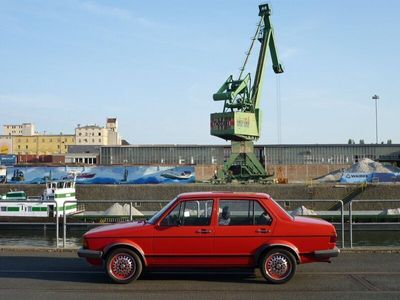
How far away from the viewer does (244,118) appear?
6181 centimetres

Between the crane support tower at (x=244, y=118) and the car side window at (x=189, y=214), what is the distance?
50249mm

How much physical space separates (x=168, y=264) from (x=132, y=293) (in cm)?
94

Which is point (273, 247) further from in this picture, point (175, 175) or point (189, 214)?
point (175, 175)

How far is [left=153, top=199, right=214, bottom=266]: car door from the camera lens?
30.9ft

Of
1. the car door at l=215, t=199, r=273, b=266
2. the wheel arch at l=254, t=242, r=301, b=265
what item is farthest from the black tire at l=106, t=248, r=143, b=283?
the wheel arch at l=254, t=242, r=301, b=265

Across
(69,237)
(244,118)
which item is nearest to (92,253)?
(69,237)

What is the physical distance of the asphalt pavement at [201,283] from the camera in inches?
340

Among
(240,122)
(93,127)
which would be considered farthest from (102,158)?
(93,127)

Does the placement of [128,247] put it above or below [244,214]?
below

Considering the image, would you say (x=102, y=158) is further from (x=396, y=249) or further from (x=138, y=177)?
(x=396, y=249)

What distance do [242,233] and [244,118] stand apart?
52.8 m

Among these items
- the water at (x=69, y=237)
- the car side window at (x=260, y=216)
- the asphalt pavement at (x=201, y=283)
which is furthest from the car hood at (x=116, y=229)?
the water at (x=69, y=237)

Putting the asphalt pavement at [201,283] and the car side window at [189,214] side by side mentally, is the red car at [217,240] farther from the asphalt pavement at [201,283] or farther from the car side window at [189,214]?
the asphalt pavement at [201,283]

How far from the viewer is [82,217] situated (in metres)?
32.9
